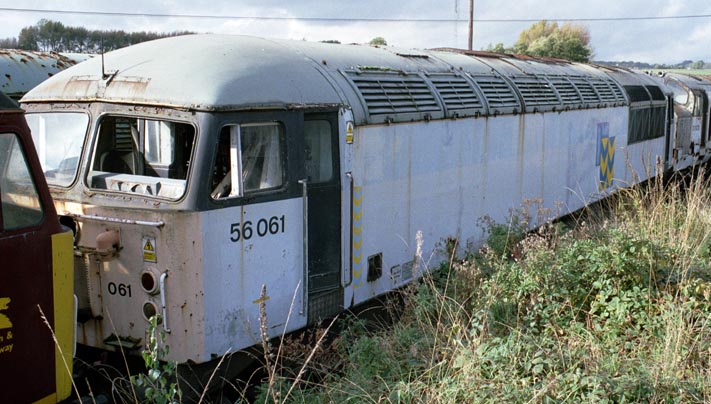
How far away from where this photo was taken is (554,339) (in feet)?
17.4

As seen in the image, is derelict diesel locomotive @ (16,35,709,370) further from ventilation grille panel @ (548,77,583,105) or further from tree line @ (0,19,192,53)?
tree line @ (0,19,192,53)

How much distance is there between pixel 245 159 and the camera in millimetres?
5094

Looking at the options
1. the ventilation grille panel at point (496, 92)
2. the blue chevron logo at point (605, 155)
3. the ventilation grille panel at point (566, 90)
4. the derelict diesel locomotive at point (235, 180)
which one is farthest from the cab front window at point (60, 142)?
the blue chevron logo at point (605, 155)

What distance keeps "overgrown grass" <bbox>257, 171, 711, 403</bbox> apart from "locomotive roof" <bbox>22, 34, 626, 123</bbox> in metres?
1.77

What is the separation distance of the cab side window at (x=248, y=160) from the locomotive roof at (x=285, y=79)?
191 mm

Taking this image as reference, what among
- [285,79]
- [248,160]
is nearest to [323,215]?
[248,160]

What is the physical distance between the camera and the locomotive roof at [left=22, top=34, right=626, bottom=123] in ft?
16.6

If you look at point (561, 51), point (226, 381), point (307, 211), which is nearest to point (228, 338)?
point (226, 381)

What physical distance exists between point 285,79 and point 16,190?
2.20 metres

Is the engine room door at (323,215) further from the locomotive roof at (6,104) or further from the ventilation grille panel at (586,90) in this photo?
the ventilation grille panel at (586,90)

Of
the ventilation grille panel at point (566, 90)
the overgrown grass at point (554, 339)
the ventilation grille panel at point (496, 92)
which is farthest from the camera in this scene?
the ventilation grille panel at point (566, 90)

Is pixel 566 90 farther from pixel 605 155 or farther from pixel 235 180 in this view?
pixel 235 180

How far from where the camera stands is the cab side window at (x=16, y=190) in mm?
3939

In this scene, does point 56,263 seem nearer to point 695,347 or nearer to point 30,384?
point 30,384
